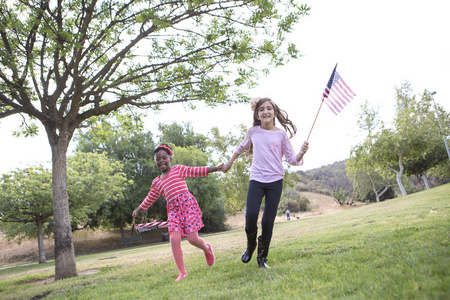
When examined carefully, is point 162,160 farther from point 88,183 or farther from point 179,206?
point 88,183

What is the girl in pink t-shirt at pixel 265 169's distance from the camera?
13.6 feet

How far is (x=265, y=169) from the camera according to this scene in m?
4.16

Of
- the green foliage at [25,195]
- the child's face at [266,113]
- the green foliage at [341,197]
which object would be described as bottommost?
the green foliage at [341,197]

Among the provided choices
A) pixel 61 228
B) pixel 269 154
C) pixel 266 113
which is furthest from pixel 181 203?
pixel 61 228

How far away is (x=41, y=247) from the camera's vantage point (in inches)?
728

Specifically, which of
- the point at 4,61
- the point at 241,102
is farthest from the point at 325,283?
the point at 4,61

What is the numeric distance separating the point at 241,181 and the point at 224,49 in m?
24.8

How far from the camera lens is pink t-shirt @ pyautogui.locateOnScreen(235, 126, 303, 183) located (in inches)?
164

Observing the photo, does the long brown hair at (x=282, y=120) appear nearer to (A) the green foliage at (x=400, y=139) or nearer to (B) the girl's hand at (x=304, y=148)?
(B) the girl's hand at (x=304, y=148)

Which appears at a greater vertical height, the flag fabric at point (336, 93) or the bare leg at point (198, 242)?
the flag fabric at point (336, 93)

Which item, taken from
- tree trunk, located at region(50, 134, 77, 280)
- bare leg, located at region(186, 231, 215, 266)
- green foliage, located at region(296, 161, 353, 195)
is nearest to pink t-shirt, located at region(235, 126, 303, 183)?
bare leg, located at region(186, 231, 215, 266)

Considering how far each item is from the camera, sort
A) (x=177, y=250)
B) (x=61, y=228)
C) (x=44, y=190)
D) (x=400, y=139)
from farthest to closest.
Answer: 1. (x=400, y=139)
2. (x=44, y=190)
3. (x=61, y=228)
4. (x=177, y=250)

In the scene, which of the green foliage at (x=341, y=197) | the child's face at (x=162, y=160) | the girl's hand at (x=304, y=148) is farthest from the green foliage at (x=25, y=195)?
the green foliage at (x=341, y=197)

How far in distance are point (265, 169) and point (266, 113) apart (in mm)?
852
